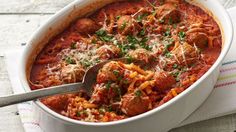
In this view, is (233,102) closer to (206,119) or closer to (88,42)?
(206,119)

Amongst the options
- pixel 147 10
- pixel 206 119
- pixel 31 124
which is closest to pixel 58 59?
pixel 31 124

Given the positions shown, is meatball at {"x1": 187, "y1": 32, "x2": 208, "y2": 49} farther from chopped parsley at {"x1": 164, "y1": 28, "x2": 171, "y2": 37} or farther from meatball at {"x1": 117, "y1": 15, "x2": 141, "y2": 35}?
meatball at {"x1": 117, "y1": 15, "x2": 141, "y2": 35}

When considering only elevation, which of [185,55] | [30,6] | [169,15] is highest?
[30,6]

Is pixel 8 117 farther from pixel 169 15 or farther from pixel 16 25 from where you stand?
pixel 169 15

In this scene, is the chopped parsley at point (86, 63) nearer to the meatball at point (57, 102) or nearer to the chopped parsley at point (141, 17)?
the meatball at point (57, 102)

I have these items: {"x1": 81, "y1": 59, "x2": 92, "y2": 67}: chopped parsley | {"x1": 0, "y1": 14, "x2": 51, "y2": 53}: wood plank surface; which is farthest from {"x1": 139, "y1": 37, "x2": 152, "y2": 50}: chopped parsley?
{"x1": 0, "y1": 14, "x2": 51, "y2": 53}: wood plank surface

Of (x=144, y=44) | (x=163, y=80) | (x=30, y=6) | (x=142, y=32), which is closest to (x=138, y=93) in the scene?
(x=163, y=80)

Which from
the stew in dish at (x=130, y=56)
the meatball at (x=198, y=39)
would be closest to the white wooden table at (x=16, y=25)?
the stew in dish at (x=130, y=56)
